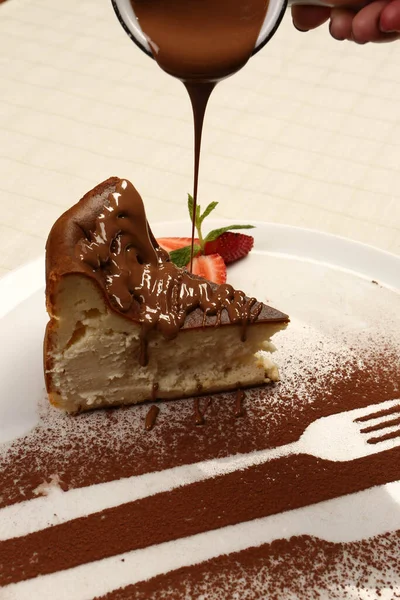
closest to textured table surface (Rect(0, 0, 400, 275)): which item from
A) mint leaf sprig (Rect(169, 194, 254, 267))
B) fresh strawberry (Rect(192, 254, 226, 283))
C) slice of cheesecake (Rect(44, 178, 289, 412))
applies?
mint leaf sprig (Rect(169, 194, 254, 267))

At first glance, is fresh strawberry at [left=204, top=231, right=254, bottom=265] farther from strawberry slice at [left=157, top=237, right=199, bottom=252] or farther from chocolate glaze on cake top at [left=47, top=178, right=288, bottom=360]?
chocolate glaze on cake top at [left=47, top=178, right=288, bottom=360]

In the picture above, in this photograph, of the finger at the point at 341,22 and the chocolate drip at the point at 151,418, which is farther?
the finger at the point at 341,22

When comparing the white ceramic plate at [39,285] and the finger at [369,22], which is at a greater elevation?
the finger at [369,22]

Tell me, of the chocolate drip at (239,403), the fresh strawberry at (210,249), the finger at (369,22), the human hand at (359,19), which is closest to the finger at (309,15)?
the human hand at (359,19)

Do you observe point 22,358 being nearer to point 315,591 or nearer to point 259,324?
point 259,324

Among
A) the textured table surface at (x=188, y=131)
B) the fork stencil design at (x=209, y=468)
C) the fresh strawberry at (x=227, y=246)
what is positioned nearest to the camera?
the fork stencil design at (x=209, y=468)

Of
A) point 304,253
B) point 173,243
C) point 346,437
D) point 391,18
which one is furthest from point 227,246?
point 391,18

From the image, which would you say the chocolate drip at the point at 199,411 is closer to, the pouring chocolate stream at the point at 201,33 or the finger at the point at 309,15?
the pouring chocolate stream at the point at 201,33

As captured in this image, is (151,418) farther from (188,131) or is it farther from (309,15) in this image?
(188,131)

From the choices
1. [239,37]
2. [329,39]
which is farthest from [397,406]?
[329,39]
